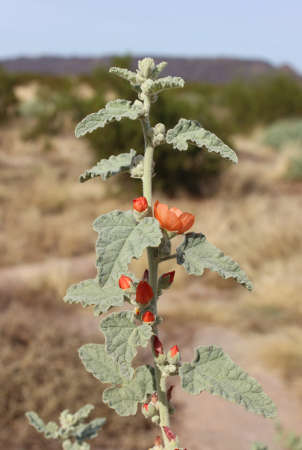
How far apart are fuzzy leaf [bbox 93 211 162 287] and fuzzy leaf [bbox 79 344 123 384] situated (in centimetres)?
25

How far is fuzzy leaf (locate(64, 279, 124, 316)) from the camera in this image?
744mm

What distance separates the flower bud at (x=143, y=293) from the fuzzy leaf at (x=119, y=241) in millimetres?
104

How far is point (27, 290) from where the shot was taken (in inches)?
179


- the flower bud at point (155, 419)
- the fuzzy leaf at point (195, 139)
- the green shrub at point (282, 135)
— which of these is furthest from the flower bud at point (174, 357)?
the green shrub at point (282, 135)

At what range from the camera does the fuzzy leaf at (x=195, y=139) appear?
2.33 ft

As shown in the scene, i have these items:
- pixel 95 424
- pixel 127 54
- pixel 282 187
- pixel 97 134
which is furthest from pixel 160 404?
pixel 127 54

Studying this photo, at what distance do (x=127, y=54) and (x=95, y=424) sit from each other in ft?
31.8

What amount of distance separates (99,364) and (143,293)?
0.17m

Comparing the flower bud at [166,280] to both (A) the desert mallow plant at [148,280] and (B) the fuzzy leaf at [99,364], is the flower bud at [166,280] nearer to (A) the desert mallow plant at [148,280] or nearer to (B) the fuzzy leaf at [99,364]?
(A) the desert mallow plant at [148,280]

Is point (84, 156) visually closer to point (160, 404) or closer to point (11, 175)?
point (11, 175)

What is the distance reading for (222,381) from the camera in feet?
2.37

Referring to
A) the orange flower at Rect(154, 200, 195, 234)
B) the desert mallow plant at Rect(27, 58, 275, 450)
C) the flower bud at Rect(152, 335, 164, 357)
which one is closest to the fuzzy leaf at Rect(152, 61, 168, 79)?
the desert mallow plant at Rect(27, 58, 275, 450)

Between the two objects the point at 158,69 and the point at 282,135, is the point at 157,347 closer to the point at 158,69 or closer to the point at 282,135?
the point at 158,69

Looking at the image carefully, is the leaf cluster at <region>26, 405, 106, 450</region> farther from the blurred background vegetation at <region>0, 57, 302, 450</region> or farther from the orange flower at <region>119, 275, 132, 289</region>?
the blurred background vegetation at <region>0, 57, 302, 450</region>
